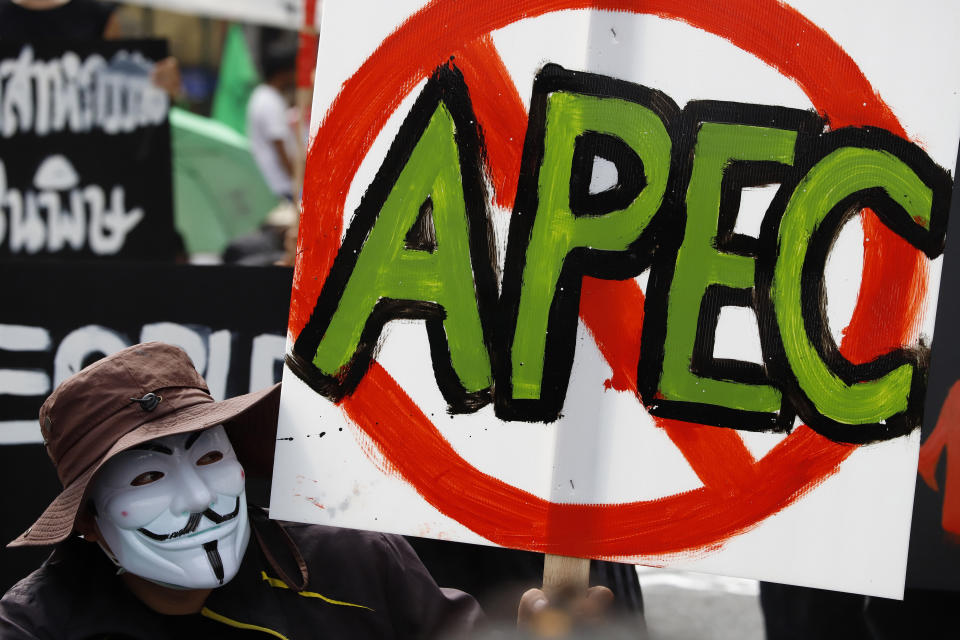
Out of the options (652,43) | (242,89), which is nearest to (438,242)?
(652,43)

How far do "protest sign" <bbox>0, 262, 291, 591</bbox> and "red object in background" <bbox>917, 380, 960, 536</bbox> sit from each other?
145cm

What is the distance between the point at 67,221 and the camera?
2848 mm

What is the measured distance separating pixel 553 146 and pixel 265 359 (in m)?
1.30

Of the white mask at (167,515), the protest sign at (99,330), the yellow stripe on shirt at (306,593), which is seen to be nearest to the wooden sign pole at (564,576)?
the yellow stripe on shirt at (306,593)

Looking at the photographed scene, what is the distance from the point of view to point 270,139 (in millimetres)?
5559

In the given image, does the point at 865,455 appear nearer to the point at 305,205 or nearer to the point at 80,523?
the point at 305,205

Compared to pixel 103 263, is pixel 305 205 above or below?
above

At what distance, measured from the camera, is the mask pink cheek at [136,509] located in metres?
1.60

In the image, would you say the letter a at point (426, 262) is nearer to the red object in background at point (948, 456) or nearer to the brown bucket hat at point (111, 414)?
the brown bucket hat at point (111, 414)

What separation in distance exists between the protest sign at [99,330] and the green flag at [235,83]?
3380 mm

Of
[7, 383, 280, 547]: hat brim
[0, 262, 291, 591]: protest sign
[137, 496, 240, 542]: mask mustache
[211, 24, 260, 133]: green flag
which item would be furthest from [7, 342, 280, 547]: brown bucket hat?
[211, 24, 260, 133]: green flag

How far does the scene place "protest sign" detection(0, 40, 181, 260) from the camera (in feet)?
9.14

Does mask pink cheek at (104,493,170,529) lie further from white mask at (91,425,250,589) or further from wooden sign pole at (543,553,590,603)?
wooden sign pole at (543,553,590,603)

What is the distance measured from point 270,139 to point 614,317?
14.2 feet
